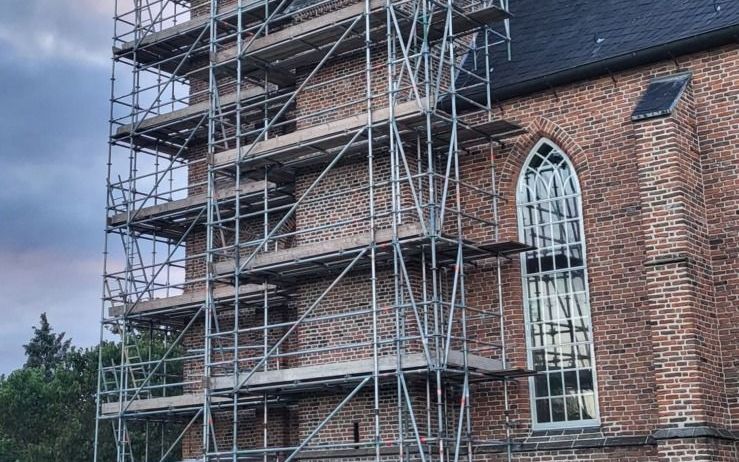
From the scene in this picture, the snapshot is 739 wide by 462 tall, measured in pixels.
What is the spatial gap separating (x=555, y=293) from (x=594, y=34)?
176 inches

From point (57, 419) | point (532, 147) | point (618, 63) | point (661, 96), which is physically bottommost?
point (57, 419)

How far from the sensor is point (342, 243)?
17.0 metres

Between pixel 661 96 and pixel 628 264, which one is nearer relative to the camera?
pixel 661 96

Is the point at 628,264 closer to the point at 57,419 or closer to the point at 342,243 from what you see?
the point at 342,243

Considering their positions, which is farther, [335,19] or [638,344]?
[335,19]

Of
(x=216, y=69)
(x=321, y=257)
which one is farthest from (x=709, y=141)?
(x=216, y=69)

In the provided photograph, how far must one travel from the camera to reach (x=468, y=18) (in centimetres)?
1805

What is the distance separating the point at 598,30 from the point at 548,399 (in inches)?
247

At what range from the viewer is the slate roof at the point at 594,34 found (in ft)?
53.8

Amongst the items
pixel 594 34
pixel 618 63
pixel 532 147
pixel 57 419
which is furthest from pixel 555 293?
pixel 57 419

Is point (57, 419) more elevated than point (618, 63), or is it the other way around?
point (618, 63)

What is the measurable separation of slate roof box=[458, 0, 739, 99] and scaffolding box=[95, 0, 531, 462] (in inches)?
19.3

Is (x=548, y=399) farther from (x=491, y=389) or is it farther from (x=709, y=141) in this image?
(x=709, y=141)

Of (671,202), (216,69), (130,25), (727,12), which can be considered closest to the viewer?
(671,202)
